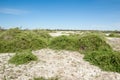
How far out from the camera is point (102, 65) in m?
12.2

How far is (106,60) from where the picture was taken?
12.4 m

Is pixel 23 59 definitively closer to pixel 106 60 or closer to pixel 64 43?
pixel 64 43

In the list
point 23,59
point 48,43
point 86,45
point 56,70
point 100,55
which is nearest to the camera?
point 56,70

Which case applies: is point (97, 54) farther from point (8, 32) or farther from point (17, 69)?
point (8, 32)

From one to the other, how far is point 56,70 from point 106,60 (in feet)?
12.0

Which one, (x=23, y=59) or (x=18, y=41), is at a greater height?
(x=18, y=41)

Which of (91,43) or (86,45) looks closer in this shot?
(86,45)

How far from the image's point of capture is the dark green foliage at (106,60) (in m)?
11.9

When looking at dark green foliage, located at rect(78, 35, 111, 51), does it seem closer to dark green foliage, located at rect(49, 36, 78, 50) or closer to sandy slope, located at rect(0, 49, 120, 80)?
dark green foliage, located at rect(49, 36, 78, 50)

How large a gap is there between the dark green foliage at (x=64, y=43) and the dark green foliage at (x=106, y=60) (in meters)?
2.57

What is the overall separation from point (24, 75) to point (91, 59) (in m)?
4.98

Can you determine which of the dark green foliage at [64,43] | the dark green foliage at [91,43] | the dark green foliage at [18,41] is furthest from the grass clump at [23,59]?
the dark green foliage at [91,43]

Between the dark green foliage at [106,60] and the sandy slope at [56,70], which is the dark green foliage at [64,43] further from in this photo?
the dark green foliage at [106,60]

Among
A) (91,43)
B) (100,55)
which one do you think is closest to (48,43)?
(91,43)
